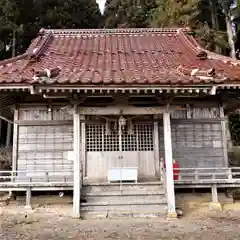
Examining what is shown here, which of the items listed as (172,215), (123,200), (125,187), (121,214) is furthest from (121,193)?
(172,215)

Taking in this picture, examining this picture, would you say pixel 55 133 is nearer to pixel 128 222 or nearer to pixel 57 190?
pixel 57 190

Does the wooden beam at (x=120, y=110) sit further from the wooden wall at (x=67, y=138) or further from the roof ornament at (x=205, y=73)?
the wooden wall at (x=67, y=138)

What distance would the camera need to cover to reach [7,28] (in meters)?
20.6

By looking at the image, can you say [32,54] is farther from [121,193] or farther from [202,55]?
[202,55]

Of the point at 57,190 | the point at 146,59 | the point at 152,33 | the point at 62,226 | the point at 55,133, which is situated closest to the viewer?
the point at 62,226

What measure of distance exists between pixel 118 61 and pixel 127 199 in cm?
479

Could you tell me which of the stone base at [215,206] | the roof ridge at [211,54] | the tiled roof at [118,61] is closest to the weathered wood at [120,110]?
the tiled roof at [118,61]

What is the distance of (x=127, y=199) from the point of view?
28.3 ft

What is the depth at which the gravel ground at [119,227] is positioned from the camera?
6.46m

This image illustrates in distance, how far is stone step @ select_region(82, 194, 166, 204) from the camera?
27.8 feet

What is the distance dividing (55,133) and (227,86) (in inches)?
224

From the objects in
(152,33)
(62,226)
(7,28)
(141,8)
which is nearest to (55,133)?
(62,226)

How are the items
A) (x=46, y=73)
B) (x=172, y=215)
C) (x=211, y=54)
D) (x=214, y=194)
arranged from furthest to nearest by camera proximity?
(x=211, y=54) → (x=214, y=194) → (x=172, y=215) → (x=46, y=73)

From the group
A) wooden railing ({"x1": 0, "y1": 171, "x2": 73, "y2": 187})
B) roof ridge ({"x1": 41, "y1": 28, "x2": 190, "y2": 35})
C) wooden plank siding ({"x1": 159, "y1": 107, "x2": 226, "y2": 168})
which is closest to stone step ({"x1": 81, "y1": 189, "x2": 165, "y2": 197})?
wooden railing ({"x1": 0, "y1": 171, "x2": 73, "y2": 187})
